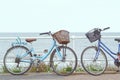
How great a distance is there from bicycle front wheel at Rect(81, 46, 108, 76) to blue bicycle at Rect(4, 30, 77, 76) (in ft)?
0.92

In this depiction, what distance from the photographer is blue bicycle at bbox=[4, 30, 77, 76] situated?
9820 mm

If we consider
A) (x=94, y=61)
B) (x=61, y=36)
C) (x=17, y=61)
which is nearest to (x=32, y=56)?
(x=17, y=61)

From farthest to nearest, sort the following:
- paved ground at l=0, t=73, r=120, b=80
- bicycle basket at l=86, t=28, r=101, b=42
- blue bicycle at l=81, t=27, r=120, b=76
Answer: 1. blue bicycle at l=81, t=27, r=120, b=76
2. bicycle basket at l=86, t=28, r=101, b=42
3. paved ground at l=0, t=73, r=120, b=80

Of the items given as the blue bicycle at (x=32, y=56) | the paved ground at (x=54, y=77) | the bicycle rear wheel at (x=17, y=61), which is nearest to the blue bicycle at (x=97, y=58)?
the paved ground at (x=54, y=77)

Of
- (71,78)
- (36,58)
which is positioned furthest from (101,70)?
(36,58)

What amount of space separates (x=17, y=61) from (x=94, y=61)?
1878 mm

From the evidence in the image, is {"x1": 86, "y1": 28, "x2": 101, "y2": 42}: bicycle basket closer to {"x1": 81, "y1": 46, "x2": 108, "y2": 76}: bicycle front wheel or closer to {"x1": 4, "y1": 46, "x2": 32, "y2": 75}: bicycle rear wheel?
{"x1": 81, "y1": 46, "x2": 108, "y2": 76}: bicycle front wheel

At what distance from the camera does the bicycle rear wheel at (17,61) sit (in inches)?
388

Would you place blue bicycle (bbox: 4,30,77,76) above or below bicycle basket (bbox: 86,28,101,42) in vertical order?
below

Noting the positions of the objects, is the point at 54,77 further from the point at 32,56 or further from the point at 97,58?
the point at 97,58

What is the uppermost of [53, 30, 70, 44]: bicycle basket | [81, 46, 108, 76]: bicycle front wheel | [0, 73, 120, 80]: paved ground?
[53, 30, 70, 44]: bicycle basket

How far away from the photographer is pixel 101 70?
10.0 m

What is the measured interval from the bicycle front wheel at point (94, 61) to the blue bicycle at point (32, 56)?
0.92 ft

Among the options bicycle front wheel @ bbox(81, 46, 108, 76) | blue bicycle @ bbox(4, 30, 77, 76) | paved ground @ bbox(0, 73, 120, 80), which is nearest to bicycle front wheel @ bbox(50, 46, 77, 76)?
blue bicycle @ bbox(4, 30, 77, 76)
